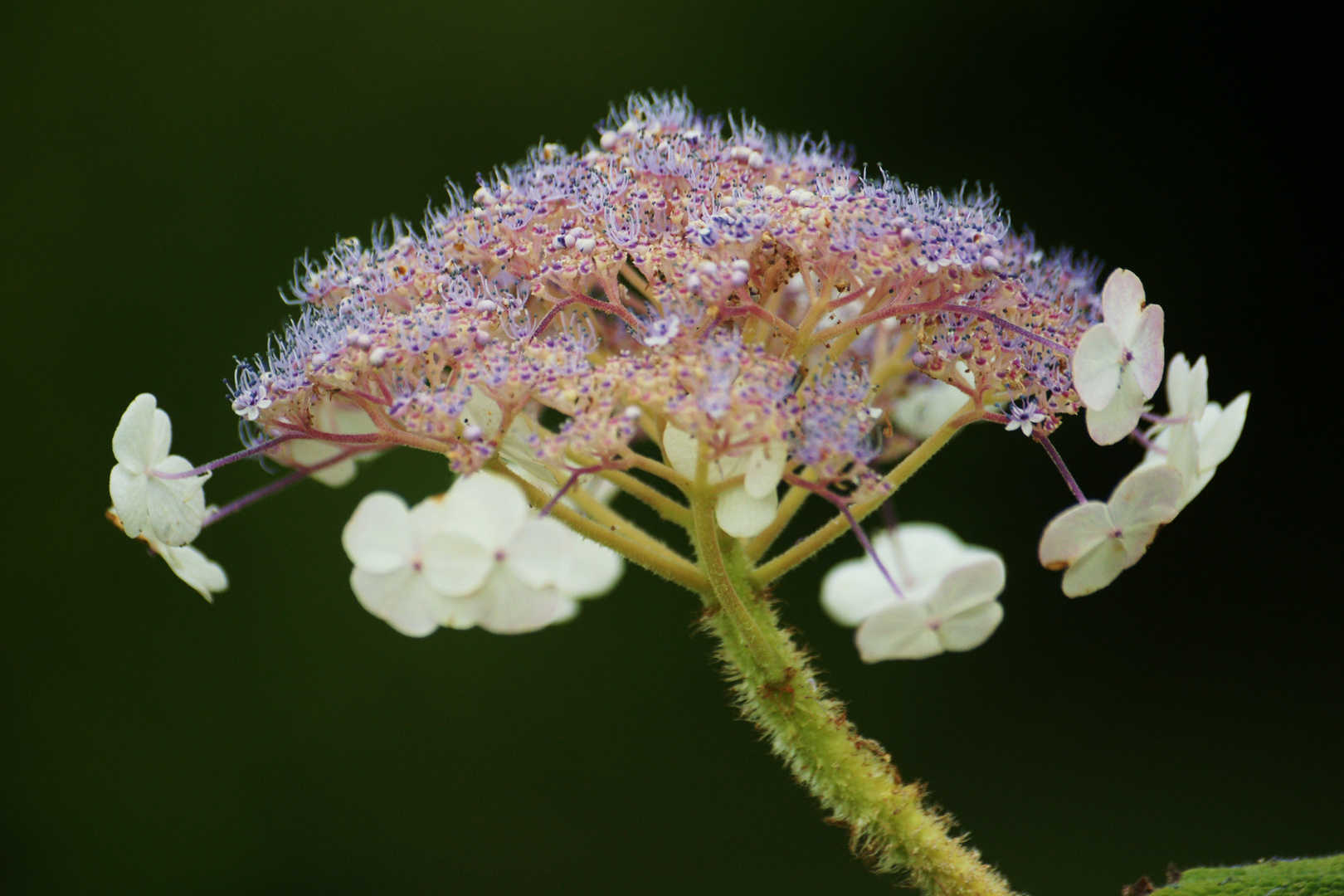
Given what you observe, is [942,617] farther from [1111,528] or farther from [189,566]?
[189,566]

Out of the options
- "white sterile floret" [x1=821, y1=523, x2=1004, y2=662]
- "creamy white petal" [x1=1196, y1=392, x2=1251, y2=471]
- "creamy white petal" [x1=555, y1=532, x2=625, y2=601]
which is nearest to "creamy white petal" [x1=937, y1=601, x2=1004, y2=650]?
"white sterile floret" [x1=821, y1=523, x2=1004, y2=662]

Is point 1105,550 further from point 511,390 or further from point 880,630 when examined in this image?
point 511,390

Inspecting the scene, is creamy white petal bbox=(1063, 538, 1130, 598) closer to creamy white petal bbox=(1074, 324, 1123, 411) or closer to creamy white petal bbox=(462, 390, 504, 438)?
creamy white petal bbox=(1074, 324, 1123, 411)

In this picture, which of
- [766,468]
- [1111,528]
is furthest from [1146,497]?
[766,468]

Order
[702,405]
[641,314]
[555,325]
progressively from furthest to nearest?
[641,314] → [555,325] → [702,405]

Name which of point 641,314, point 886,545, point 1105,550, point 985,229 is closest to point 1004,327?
point 985,229

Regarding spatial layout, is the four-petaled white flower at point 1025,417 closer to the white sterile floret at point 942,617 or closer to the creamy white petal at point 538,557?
the white sterile floret at point 942,617

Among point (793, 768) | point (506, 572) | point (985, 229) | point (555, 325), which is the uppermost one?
point (555, 325)
